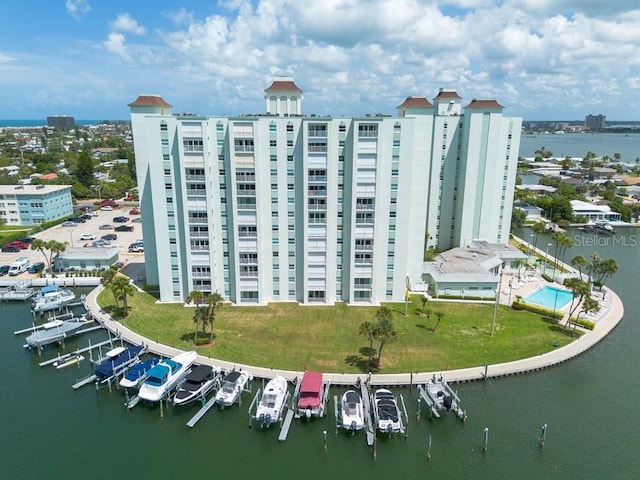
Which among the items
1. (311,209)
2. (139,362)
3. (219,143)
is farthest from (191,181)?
(139,362)

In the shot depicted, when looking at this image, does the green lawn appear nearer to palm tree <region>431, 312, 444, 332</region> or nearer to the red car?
palm tree <region>431, 312, 444, 332</region>

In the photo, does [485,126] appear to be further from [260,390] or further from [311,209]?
[260,390]

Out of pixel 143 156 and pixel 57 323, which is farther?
pixel 143 156

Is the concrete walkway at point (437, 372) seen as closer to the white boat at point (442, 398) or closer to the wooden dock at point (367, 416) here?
the white boat at point (442, 398)

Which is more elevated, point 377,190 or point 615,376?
point 377,190

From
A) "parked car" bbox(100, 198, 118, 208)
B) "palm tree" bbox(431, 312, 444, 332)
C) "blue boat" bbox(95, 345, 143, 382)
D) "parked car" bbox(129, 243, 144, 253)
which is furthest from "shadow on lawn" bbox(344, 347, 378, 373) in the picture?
"parked car" bbox(100, 198, 118, 208)

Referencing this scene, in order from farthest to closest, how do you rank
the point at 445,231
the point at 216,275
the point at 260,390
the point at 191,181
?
1. the point at 445,231
2. the point at 216,275
3. the point at 191,181
4. the point at 260,390

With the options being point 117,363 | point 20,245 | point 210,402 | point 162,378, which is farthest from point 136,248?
point 210,402

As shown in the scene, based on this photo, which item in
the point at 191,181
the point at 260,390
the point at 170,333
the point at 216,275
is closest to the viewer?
the point at 260,390
